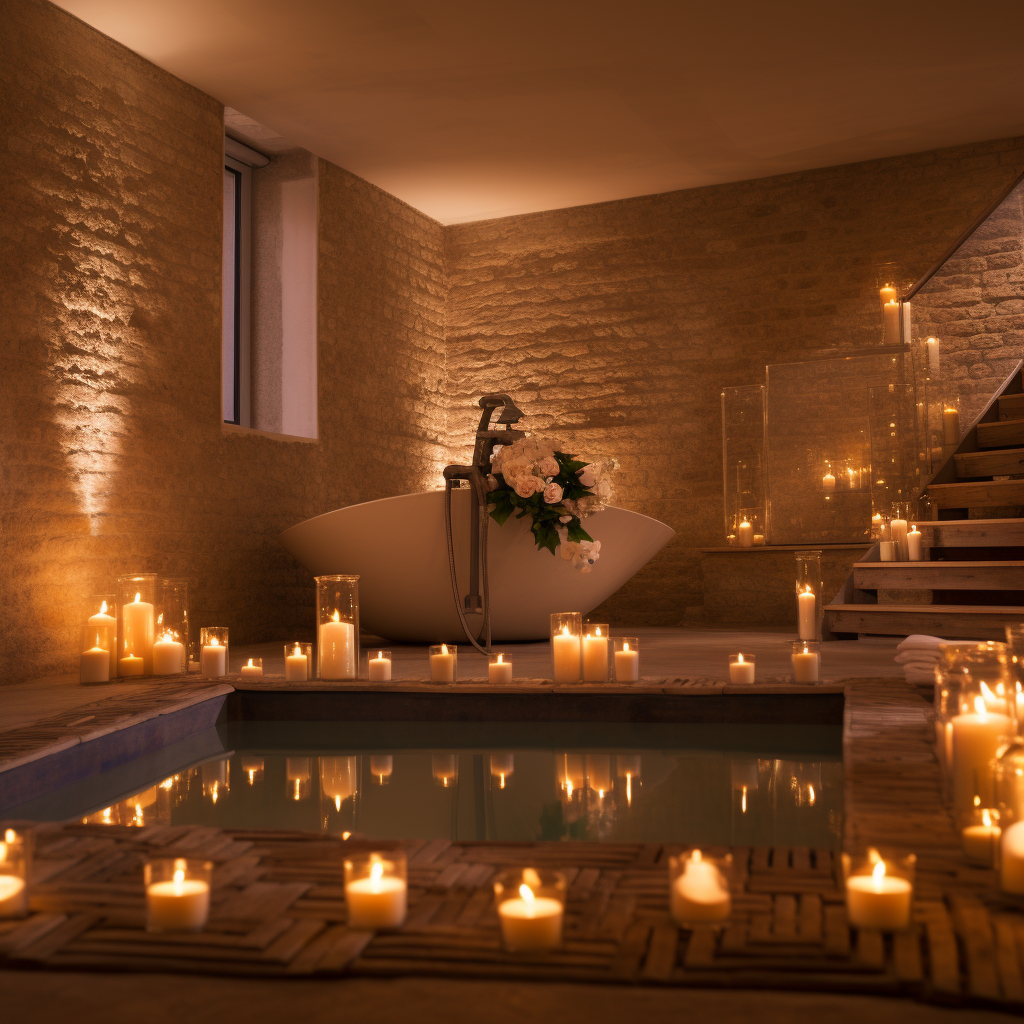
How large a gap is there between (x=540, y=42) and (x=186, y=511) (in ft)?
8.64

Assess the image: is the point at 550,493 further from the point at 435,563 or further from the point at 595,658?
the point at 595,658

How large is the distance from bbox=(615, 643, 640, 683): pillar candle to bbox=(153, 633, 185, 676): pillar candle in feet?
5.09

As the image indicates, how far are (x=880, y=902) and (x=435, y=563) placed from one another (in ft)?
11.4

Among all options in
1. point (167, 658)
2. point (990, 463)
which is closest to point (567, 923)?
point (167, 658)

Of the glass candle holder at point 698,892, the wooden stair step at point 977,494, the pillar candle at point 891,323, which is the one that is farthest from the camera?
the pillar candle at point 891,323

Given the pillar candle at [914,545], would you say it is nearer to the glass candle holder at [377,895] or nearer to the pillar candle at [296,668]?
the pillar candle at [296,668]

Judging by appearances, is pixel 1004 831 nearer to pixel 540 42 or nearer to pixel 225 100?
pixel 540 42

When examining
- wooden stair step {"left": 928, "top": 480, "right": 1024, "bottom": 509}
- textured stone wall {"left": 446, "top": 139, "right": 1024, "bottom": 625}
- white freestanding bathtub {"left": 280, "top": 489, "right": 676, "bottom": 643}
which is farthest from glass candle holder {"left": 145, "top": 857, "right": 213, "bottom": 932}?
textured stone wall {"left": 446, "top": 139, "right": 1024, "bottom": 625}

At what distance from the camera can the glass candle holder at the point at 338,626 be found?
341 cm

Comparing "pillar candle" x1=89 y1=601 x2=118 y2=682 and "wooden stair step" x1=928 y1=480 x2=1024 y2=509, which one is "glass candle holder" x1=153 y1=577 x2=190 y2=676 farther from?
"wooden stair step" x1=928 y1=480 x2=1024 y2=509

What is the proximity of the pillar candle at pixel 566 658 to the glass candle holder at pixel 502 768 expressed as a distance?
1.66 ft

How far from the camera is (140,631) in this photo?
378cm

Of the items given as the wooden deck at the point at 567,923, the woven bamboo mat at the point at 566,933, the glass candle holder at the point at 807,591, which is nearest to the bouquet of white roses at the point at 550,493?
the glass candle holder at the point at 807,591

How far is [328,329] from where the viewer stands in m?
6.11
